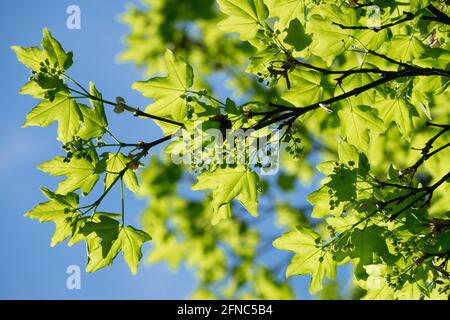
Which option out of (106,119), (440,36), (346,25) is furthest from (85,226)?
(440,36)

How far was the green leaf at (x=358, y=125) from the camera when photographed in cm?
236

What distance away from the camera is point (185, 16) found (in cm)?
838

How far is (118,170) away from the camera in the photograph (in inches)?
90.8

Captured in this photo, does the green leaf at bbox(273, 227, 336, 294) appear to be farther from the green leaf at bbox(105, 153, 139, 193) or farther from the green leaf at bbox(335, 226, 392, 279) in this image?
the green leaf at bbox(105, 153, 139, 193)

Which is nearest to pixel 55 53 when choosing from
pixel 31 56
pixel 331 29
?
pixel 31 56

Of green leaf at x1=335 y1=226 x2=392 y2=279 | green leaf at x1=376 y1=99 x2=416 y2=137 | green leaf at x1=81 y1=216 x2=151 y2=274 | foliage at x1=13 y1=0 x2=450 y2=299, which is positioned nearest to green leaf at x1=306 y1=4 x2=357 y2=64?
foliage at x1=13 y1=0 x2=450 y2=299

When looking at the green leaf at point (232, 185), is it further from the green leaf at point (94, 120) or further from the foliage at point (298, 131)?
the green leaf at point (94, 120)

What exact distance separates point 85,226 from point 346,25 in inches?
63.6

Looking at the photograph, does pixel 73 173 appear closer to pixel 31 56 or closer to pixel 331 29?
pixel 31 56

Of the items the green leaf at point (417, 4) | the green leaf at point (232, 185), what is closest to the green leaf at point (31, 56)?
the green leaf at point (232, 185)

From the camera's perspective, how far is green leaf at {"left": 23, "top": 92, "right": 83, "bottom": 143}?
7.18 feet

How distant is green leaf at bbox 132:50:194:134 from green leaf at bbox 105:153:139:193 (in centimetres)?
27

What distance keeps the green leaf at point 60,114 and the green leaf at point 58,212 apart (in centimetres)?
32
